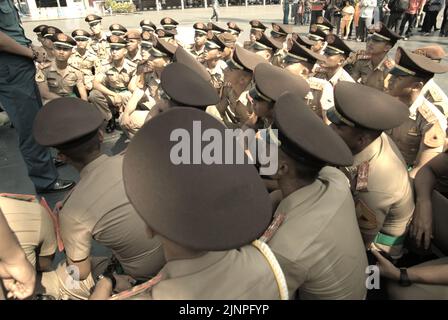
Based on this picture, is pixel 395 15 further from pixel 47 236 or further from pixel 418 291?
pixel 47 236

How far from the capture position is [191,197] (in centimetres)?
94

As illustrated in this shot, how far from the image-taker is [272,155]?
6.03 feet

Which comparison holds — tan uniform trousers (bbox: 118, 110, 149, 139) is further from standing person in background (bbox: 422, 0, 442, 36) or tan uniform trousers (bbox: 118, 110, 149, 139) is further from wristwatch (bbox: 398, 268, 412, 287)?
standing person in background (bbox: 422, 0, 442, 36)

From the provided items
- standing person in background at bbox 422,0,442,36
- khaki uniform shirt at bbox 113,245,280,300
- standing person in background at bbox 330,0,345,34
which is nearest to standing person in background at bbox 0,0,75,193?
khaki uniform shirt at bbox 113,245,280,300

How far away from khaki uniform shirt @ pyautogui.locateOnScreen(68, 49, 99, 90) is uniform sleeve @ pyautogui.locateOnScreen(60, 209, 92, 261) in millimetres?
5190

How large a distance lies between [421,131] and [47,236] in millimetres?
3289

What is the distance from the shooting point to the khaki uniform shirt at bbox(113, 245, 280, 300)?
3.55ft

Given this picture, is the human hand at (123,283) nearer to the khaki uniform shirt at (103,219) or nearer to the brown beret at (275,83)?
the khaki uniform shirt at (103,219)

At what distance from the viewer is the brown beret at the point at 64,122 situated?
1.94 meters

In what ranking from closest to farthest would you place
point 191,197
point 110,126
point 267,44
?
point 191,197 → point 267,44 → point 110,126

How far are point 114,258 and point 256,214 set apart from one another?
161cm

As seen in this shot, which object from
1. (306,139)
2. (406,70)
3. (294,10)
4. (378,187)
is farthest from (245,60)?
(294,10)

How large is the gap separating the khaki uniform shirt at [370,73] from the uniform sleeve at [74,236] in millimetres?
4398
